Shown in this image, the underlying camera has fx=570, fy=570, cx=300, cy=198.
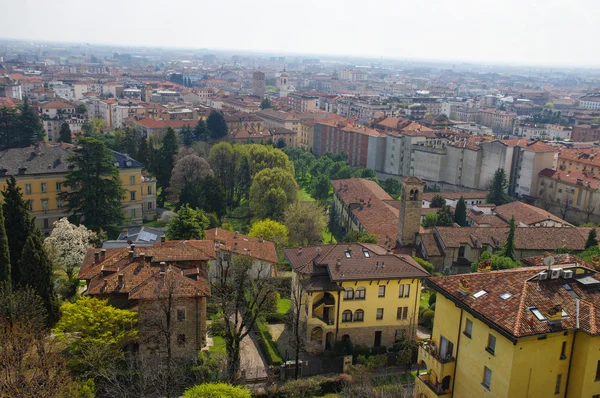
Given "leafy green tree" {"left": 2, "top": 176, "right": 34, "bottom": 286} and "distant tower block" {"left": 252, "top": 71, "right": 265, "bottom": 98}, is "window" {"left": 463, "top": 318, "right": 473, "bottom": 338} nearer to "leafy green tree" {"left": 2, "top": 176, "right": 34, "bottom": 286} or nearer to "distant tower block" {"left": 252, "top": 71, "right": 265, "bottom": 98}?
"leafy green tree" {"left": 2, "top": 176, "right": 34, "bottom": 286}

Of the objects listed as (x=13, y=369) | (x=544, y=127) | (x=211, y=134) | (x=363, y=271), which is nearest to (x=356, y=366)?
(x=363, y=271)

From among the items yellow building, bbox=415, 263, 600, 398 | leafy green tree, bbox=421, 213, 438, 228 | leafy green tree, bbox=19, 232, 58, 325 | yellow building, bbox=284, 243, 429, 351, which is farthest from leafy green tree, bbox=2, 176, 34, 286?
leafy green tree, bbox=421, 213, 438, 228

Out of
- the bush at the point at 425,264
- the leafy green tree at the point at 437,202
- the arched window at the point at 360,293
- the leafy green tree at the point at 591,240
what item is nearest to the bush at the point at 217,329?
the arched window at the point at 360,293

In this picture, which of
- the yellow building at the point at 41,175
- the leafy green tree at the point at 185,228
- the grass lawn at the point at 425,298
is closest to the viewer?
the grass lawn at the point at 425,298

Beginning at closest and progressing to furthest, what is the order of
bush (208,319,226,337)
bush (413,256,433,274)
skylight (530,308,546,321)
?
skylight (530,308,546,321) < bush (208,319,226,337) < bush (413,256,433,274)

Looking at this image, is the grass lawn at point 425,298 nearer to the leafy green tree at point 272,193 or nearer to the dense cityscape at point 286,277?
the dense cityscape at point 286,277
